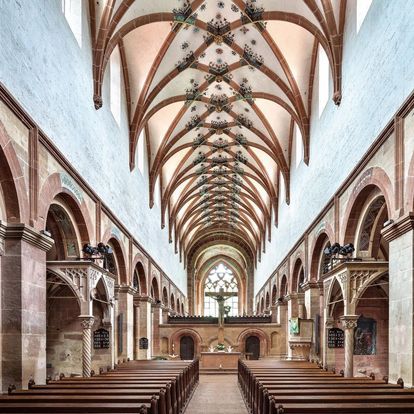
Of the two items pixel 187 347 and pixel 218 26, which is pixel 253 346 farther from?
pixel 218 26

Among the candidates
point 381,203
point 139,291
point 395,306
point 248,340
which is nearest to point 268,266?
point 248,340

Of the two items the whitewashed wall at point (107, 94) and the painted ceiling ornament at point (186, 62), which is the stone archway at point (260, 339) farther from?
the painted ceiling ornament at point (186, 62)

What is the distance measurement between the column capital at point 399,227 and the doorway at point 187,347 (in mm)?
27003

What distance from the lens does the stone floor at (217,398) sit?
15449mm

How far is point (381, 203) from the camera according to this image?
15039 millimetres

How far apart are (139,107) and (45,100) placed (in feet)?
33.2

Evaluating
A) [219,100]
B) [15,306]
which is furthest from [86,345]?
[219,100]

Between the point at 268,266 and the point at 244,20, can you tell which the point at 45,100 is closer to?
the point at 244,20

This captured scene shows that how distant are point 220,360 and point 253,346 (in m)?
7.34

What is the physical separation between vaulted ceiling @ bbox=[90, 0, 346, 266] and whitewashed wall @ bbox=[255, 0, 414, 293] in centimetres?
96

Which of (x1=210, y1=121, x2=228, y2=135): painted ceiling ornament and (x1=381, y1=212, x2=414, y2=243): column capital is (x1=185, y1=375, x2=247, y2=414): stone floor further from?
(x1=210, y1=121, x2=228, y2=135): painted ceiling ornament

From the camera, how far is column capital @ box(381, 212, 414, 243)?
10430 millimetres

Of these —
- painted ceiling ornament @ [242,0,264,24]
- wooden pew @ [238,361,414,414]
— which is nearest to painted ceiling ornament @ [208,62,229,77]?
painted ceiling ornament @ [242,0,264,24]

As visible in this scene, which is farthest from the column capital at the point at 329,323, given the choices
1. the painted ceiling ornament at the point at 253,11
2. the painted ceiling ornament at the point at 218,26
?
the painted ceiling ornament at the point at 218,26
